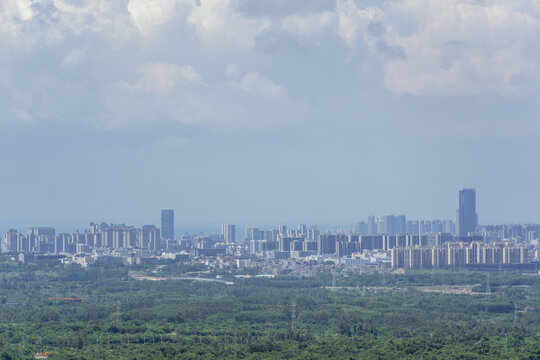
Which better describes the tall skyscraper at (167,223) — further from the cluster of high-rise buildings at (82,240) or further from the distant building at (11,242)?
the distant building at (11,242)

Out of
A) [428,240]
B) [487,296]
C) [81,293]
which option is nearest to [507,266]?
[428,240]

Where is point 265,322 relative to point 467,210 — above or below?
below

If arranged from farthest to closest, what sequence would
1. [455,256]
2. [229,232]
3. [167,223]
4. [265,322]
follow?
[229,232] → [167,223] → [455,256] → [265,322]

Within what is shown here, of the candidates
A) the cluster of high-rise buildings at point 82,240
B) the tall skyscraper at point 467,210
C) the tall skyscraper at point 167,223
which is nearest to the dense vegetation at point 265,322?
the cluster of high-rise buildings at point 82,240

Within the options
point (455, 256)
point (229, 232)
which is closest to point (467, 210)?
point (229, 232)

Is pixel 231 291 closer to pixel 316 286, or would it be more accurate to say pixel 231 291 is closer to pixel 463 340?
pixel 316 286

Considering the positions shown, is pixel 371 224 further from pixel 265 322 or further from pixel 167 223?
pixel 265 322
